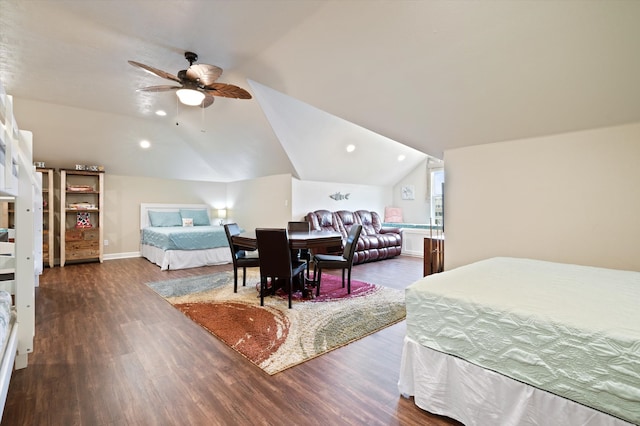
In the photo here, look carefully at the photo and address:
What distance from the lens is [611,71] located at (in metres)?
1.96

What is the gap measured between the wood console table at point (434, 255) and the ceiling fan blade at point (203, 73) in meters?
3.08

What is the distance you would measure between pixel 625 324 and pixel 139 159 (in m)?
7.58

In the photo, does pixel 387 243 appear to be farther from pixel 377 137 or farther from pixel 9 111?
pixel 9 111

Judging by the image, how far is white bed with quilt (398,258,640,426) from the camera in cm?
112

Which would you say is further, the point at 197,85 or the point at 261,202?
the point at 261,202

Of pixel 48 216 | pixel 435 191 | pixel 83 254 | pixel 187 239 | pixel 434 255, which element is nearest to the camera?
pixel 434 255

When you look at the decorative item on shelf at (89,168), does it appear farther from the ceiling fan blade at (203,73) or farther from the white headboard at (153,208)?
the ceiling fan blade at (203,73)

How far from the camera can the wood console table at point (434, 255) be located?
3.61m

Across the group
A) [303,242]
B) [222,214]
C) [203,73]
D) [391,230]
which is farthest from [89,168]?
[391,230]

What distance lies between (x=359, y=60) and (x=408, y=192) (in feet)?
17.5

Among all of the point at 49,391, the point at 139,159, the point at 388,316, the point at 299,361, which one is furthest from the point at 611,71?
the point at 139,159

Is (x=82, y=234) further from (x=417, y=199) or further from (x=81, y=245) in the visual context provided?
(x=417, y=199)

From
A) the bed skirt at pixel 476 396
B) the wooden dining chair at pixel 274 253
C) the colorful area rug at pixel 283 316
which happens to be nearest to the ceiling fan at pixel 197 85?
the wooden dining chair at pixel 274 253

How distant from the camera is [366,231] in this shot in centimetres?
631
